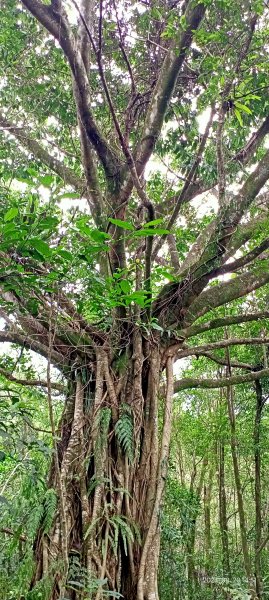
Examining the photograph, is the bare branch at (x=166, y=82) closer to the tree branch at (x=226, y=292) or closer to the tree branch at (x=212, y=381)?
the tree branch at (x=226, y=292)

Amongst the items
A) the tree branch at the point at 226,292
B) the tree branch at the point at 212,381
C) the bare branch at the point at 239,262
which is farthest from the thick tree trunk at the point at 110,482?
the tree branch at the point at 212,381

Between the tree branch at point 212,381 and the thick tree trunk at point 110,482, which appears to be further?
the tree branch at point 212,381

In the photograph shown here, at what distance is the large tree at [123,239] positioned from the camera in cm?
244

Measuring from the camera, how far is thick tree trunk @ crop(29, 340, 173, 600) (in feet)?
8.02

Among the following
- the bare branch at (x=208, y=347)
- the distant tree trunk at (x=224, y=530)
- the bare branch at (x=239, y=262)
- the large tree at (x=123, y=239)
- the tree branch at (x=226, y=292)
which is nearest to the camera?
the large tree at (x=123, y=239)

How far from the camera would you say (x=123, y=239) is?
2.16 metres

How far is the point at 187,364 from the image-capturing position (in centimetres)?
743

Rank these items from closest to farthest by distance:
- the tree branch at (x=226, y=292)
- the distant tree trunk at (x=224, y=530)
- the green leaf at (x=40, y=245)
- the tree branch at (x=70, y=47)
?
1. the green leaf at (x=40, y=245)
2. the tree branch at (x=70, y=47)
3. the tree branch at (x=226, y=292)
4. the distant tree trunk at (x=224, y=530)

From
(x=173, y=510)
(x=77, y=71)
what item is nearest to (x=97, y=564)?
(x=173, y=510)

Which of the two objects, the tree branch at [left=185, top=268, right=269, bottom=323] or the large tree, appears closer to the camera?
the large tree

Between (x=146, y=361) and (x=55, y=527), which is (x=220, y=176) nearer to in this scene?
(x=146, y=361)

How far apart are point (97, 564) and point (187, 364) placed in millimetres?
5122

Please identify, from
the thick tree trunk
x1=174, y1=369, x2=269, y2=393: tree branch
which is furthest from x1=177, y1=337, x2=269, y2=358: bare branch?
the thick tree trunk

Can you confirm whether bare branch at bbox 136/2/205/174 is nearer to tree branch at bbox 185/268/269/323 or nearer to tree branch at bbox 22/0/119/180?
tree branch at bbox 22/0/119/180
